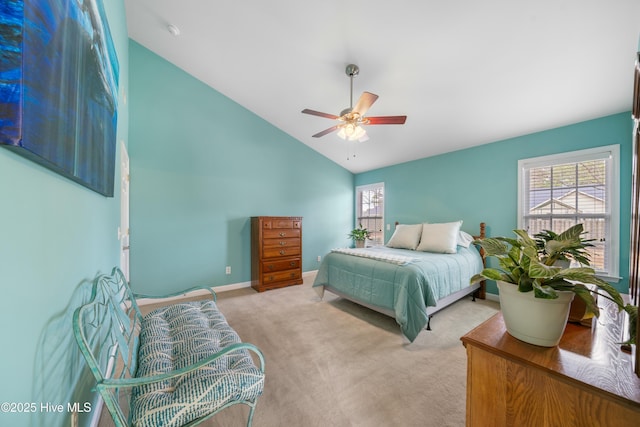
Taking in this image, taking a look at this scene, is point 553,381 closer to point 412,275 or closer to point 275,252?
point 412,275

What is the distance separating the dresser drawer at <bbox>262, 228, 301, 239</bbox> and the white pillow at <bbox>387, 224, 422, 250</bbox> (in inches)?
66.3

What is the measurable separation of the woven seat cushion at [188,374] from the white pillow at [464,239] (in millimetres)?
3247

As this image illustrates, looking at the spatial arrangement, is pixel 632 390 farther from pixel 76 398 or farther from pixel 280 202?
pixel 280 202

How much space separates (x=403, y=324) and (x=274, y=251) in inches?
92.1

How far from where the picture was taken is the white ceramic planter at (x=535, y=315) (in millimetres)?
727

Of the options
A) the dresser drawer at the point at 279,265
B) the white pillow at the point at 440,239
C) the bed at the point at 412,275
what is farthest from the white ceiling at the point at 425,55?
the dresser drawer at the point at 279,265

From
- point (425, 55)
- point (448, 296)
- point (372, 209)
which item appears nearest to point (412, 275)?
point (448, 296)

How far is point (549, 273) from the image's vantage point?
2.30 ft

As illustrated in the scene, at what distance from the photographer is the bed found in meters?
2.20

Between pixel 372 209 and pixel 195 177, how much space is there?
3714mm

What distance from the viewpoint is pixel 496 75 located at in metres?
2.26

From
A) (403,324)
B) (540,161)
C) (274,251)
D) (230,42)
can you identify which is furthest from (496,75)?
(274,251)

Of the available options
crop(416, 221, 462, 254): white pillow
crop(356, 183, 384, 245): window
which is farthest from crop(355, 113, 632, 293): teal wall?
crop(416, 221, 462, 254): white pillow

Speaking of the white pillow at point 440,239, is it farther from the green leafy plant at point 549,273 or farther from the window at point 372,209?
the green leafy plant at point 549,273
